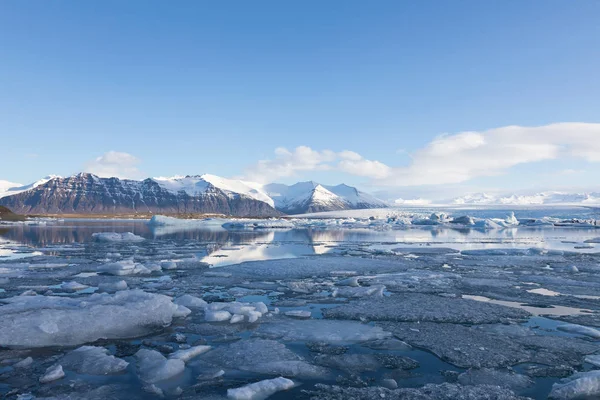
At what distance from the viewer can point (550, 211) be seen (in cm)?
7056

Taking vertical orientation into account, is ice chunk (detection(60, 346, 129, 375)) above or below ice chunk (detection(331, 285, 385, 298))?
above

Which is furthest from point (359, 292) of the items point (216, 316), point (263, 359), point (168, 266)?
point (168, 266)

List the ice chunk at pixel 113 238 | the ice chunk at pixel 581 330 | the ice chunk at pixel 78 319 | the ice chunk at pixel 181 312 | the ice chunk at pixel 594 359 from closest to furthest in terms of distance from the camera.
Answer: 1. the ice chunk at pixel 594 359
2. the ice chunk at pixel 78 319
3. the ice chunk at pixel 581 330
4. the ice chunk at pixel 181 312
5. the ice chunk at pixel 113 238

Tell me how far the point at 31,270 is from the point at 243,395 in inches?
376

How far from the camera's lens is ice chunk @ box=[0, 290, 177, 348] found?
5.02m

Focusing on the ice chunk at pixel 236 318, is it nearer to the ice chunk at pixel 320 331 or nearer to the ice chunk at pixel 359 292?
the ice chunk at pixel 320 331

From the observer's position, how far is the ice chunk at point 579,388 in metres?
3.78

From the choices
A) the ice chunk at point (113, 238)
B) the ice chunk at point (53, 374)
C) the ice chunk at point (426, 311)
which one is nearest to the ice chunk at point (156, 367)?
the ice chunk at point (53, 374)

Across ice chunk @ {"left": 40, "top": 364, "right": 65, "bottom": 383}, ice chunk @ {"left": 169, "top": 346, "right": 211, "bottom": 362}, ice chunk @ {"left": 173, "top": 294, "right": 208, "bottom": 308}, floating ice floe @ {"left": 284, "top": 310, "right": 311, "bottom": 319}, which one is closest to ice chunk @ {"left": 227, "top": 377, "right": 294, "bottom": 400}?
ice chunk @ {"left": 169, "top": 346, "right": 211, "bottom": 362}

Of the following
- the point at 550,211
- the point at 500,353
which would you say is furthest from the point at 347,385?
the point at 550,211

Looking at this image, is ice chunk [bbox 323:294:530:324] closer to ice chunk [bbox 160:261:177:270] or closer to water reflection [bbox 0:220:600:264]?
ice chunk [bbox 160:261:177:270]

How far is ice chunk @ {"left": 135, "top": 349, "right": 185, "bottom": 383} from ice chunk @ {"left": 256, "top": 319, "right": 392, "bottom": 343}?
148 cm

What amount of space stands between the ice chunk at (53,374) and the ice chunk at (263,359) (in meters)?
1.39

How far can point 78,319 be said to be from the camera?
213 inches
